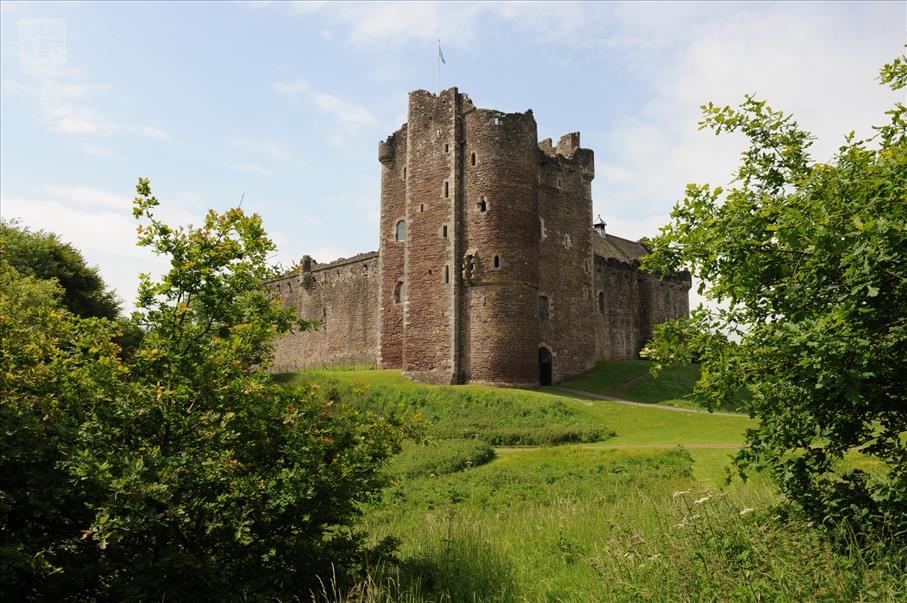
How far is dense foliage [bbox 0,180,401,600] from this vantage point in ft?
21.4

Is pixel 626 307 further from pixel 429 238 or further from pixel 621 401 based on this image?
pixel 429 238

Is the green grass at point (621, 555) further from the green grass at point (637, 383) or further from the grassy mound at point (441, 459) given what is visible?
the green grass at point (637, 383)

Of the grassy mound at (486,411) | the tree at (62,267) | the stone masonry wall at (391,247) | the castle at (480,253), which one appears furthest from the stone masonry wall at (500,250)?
the tree at (62,267)

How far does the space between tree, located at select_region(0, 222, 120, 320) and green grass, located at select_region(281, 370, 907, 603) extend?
1212 inches

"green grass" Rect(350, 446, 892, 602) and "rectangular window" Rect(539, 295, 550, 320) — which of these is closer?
"green grass" Rect(350, 446, 892, 602)

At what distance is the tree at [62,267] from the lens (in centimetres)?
4203

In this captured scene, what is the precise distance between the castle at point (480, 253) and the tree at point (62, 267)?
16.3 m

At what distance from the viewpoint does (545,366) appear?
1636 inches

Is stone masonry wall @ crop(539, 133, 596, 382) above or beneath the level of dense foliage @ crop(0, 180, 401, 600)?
above

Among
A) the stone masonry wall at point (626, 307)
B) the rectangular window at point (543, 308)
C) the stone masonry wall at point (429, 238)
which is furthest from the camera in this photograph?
the stone masonry wall at point (626, 307)

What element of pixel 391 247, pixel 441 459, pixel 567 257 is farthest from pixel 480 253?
pixel 441 459

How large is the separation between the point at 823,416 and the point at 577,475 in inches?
437

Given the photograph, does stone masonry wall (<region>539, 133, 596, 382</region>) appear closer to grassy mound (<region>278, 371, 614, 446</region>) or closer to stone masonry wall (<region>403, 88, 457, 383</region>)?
stone masonry wall (<region>403, 88, 457, 383</region>)

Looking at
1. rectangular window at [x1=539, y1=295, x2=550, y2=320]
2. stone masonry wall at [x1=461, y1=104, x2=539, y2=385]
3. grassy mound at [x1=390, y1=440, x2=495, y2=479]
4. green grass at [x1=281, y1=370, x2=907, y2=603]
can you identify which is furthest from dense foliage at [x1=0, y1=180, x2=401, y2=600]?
rectangular window at [x1=539, y1=295, x2=550, y2=320]
